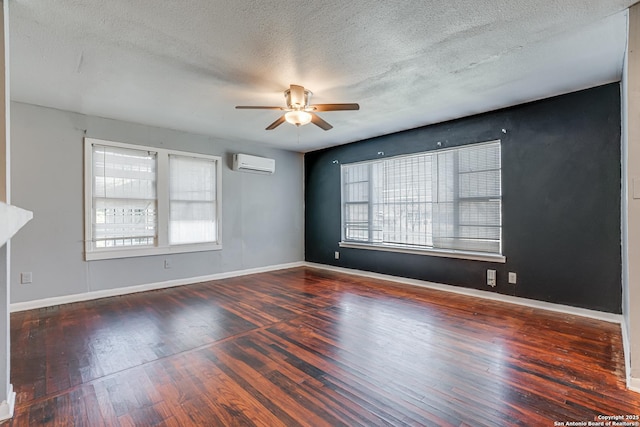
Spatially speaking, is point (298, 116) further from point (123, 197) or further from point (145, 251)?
point (145, 251)

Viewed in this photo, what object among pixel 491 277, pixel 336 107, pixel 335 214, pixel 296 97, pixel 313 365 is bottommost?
A: pixel 313 365

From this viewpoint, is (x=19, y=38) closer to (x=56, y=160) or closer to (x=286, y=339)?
(x=56, y=160)

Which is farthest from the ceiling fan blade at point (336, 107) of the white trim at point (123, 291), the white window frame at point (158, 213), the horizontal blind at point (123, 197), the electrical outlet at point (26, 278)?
the electrical outlet at point (26, 278)

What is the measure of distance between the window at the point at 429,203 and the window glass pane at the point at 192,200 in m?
2.46

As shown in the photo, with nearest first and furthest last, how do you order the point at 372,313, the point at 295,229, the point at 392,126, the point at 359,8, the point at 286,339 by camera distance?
the point at 359,8, the point at 286,339, the point at 372,313, the point at 392,126, the point at 295,229

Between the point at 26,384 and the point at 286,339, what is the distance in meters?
1.82

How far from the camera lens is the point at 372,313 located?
11.4 feet

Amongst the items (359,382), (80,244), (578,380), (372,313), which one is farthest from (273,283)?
(578,380)

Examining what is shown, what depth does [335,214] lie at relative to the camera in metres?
6.11

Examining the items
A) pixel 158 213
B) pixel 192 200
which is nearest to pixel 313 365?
pixel 158 213

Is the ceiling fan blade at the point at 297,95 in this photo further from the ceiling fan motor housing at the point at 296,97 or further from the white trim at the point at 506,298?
the white trim at the point at 506,298

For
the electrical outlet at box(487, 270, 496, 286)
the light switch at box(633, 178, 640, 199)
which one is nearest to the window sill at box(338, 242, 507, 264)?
the electrical outlet at box(487, 270, 496, 286)

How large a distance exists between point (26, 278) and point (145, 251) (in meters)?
1.30

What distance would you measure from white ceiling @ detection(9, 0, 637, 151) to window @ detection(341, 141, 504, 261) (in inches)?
32.9
